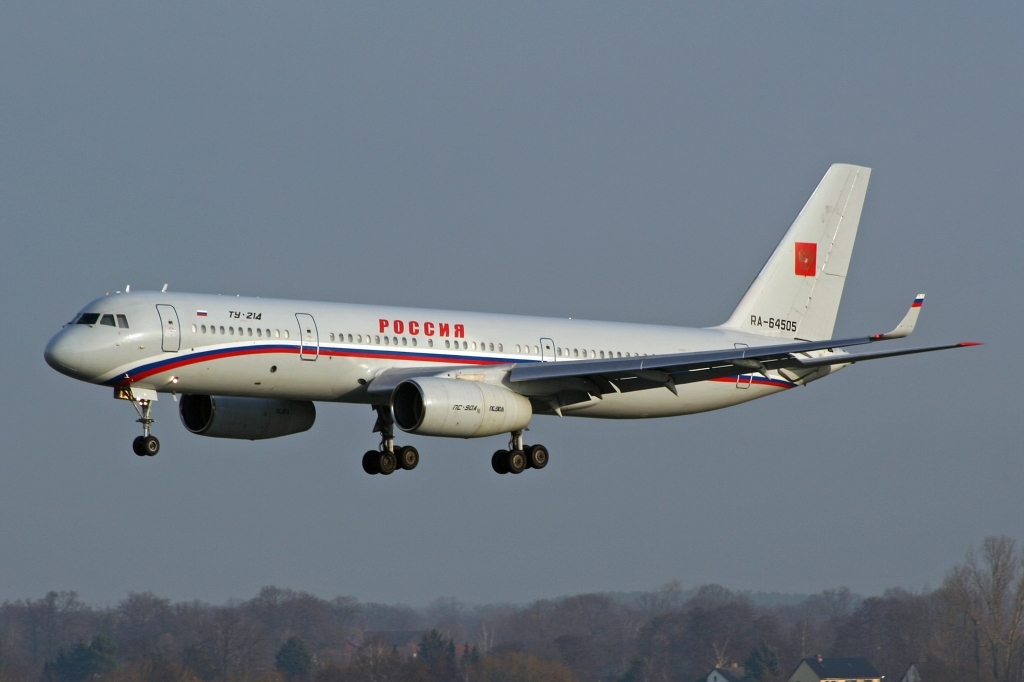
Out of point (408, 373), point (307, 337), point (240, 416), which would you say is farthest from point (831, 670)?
point (307, 337)

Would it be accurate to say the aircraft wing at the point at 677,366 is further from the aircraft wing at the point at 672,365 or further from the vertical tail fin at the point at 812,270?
the vertical tail fin at the point at 812,270

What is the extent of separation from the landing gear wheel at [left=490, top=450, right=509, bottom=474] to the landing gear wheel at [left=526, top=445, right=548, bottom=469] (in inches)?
26.1

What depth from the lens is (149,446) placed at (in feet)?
131

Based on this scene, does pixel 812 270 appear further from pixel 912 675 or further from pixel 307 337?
pixel 912 675

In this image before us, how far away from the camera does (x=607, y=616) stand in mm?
84438

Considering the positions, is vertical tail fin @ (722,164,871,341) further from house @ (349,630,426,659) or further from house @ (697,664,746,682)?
house @ (349,630,426,659)

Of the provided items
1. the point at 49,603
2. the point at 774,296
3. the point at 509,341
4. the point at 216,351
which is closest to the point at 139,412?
the point at 216,351

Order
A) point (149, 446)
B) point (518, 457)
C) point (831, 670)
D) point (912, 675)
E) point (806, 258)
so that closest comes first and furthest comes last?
point (149, 446) < point (518, 457) < point (806, 258) < point (912, 675) < point (831, 670)

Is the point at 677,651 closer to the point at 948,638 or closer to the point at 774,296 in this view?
the point at 948,638

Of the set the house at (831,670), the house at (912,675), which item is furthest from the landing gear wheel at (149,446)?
the house at (831,670)

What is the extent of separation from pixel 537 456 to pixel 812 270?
14436mm

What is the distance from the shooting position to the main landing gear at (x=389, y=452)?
4512 cm

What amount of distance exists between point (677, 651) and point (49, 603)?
36394mm

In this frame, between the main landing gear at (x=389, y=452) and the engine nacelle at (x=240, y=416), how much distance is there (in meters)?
2.34
